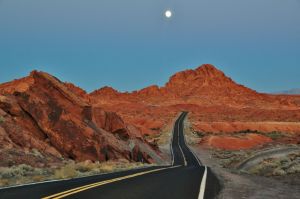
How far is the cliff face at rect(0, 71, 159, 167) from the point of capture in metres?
27.6

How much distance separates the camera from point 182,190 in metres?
12.3

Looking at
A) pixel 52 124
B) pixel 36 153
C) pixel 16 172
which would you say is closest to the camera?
pixel 16 172

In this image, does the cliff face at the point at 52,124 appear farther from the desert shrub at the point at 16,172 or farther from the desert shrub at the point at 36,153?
the desert shrub at the point at 16,172

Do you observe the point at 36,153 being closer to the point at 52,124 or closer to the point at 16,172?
the point at 52,124

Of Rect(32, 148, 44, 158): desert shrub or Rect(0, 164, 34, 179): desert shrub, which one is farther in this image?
Rect(32, 148, 44, 158): desert shrub

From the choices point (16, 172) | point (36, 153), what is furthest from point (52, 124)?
point (16, 172)

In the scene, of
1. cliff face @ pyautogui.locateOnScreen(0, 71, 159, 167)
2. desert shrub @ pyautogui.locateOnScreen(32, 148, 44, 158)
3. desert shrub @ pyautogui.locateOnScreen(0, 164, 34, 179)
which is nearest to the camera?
desert shrub @ pyautogui.locateOnScreen(0, 164, 34, 179)

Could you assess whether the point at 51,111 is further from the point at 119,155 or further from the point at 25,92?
the point at 119,155

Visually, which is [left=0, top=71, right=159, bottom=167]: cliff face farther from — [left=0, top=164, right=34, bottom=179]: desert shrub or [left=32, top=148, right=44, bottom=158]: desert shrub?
[left=0, top=164, right=34, bottom=179]: desert shrub

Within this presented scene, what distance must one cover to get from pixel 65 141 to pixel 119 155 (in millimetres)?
6539

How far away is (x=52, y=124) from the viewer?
3075cm

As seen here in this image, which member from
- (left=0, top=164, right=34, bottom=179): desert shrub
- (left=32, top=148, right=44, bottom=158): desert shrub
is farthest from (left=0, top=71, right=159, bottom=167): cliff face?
(left=0, top=164, right=34, bottom=179): desert shrub

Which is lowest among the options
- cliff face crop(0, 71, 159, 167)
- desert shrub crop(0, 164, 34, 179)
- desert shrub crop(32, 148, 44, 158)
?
desert shrub crop(0, 164, 34, 179)

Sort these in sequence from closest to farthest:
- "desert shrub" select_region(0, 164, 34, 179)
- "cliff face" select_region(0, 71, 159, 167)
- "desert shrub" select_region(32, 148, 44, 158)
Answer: "desert shrub" select_region(0, 164, 34, 179) < "desert shrub" select_region(32, 148, 44, 158) < "cliff face" select_region(0, 71, 159, 167)
